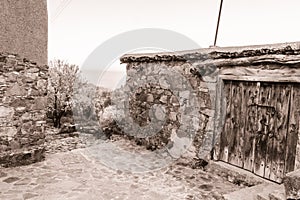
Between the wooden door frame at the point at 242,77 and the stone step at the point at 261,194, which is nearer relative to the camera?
the stone step at the point at 261,194

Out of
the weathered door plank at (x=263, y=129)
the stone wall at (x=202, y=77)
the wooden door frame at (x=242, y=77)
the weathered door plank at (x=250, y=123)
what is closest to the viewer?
the wooden door frame at (x=242, y=77)

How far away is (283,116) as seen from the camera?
156 inches

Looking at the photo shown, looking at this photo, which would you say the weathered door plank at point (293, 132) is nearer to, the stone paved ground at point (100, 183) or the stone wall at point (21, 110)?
the stone paved ground at point (100, 183)

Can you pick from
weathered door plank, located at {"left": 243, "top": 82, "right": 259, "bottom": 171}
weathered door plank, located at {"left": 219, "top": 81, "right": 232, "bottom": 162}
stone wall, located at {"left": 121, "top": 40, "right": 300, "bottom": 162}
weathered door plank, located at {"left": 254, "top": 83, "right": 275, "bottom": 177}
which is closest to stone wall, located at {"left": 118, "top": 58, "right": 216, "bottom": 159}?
stone wall, located at {"left": 121, "top": 40, "right": 300, "bottom": 162}

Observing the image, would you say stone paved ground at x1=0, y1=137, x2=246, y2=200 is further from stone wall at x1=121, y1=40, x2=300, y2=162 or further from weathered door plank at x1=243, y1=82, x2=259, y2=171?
stone wall at x1=121, y1=40, x2=300, y2=162

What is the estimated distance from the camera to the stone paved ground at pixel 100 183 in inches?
154

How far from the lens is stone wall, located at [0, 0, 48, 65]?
4.43 meters

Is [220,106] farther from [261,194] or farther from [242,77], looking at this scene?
[261,194]

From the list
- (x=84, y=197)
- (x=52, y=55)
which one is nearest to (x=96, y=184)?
(x=84, y=197)

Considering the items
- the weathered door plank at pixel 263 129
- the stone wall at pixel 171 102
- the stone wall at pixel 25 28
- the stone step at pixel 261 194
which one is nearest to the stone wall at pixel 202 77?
the stone wall at pixel 171 102

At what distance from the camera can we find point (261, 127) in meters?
4.24

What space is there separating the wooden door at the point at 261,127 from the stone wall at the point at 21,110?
3.32m

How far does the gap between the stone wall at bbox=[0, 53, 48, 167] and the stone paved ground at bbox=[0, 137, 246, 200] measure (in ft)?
0.87

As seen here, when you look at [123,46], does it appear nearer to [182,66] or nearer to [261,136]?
[182,66]
